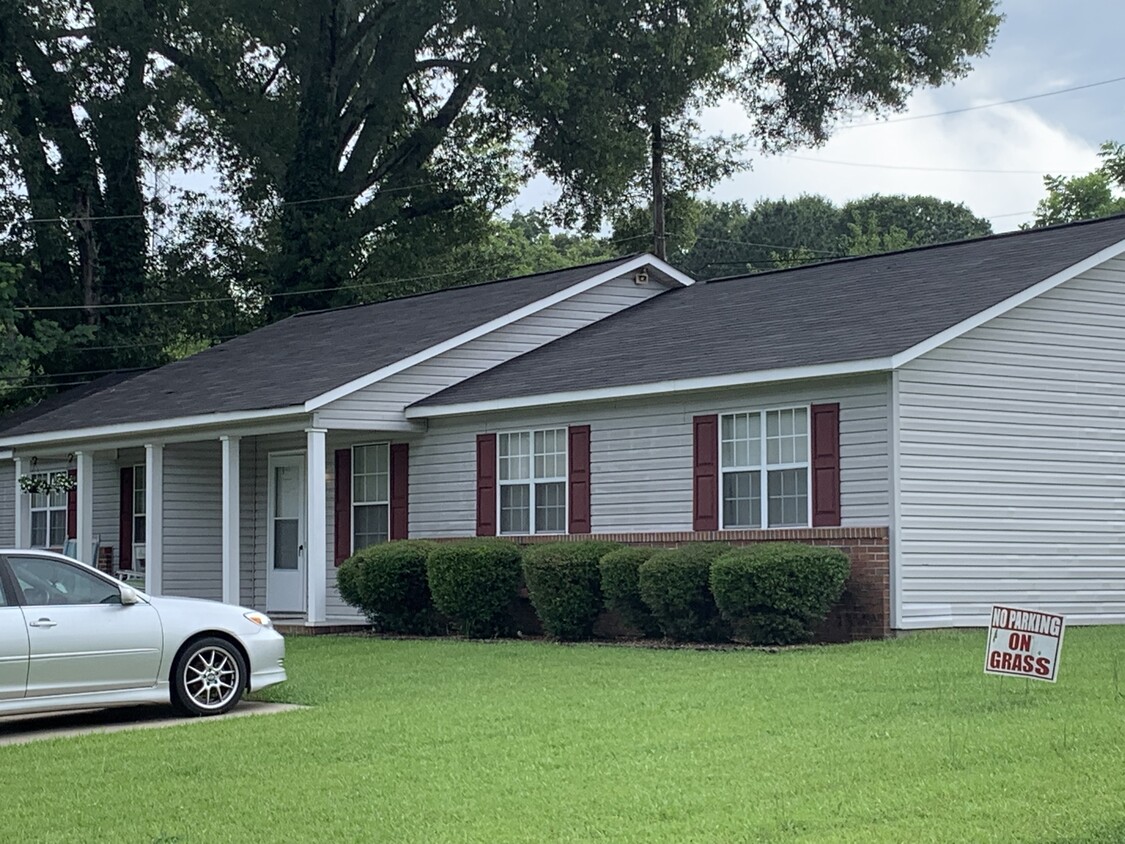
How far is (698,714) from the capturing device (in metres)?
11.8

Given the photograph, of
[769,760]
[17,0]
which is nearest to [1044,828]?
[769,760]

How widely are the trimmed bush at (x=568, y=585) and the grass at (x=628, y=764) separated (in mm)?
4822

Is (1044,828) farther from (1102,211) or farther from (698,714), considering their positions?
(1102,211)

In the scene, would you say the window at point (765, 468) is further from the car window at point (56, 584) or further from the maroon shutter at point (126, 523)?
the maroon shutter at point (126, 523)

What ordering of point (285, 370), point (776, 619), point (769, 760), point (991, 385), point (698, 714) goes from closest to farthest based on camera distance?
point (769, 760) < point (698, 714) < point (776, 619) < point (991, 385) < point (285, 370)

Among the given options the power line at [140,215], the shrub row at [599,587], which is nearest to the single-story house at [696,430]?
the shrub row at [599,587]

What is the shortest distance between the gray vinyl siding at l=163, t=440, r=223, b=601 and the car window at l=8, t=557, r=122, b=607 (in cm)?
1409

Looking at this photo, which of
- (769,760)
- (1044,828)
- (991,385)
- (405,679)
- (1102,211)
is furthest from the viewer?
(1102,211)

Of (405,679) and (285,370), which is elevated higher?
(285,370)

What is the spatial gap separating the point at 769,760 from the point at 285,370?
54.9ft

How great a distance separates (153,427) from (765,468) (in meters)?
9.90

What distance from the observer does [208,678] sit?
13.1 metres

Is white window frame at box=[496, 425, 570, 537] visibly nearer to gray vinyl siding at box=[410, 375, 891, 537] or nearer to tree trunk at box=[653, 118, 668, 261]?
gray vinyl siding at box=[410, 375, 891, 537]

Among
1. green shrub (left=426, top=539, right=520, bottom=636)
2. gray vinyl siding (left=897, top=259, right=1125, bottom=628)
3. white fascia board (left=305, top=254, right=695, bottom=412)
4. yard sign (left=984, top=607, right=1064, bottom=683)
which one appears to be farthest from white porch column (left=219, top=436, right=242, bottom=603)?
yard sign (left=984, top=607, right=1064, bottom=683)
